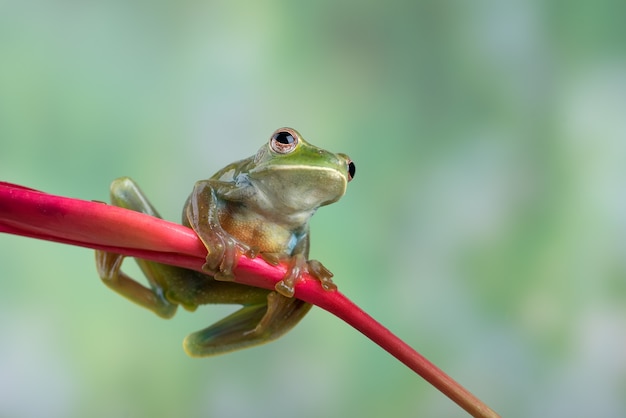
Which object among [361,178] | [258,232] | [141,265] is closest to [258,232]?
[258,232]

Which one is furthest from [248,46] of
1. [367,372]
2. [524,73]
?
[367,372]

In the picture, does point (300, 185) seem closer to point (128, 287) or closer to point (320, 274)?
point (320, 274)

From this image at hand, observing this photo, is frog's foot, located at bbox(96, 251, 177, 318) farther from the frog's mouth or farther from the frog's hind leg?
the frog's mouth

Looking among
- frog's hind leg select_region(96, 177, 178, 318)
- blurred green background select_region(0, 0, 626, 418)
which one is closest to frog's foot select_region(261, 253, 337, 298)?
frog's hind leg select_region(96, 177, 178, 318)

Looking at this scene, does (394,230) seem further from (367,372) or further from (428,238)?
(367,372)

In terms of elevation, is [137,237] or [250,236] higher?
[250,236]
